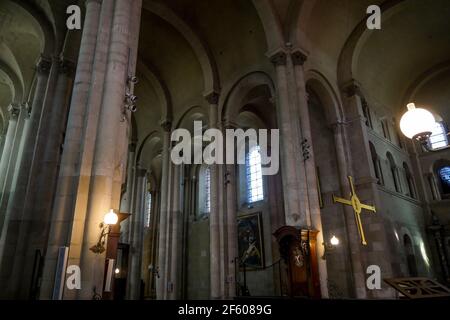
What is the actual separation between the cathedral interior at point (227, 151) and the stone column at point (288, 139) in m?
0.06

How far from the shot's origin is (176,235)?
1515cm

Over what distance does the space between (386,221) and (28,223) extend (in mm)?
13544

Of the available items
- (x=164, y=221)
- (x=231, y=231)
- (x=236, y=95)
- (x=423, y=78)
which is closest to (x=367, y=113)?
(x=423, y=78)

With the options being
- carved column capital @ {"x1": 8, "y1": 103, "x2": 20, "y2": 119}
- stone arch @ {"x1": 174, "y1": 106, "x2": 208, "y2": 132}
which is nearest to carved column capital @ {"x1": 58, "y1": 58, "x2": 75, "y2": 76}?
stone arch @ {"x1": 174, "y1": 106, "x2": 208, "y2": 132}

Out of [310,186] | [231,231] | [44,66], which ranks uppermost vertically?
[44,66]

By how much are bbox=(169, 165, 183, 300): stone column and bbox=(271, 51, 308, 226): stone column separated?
6.76 m

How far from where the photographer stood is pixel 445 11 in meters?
Result: 14.6

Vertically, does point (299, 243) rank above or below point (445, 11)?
below

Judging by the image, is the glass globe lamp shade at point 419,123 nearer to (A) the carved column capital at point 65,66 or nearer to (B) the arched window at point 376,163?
(A) the carved column capital at point 65,66

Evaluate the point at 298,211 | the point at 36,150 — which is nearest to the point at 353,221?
the point at 298,211

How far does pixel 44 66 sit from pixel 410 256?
1750 cm

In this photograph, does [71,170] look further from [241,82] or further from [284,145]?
[241,82]

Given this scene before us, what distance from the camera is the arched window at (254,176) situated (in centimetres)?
1842

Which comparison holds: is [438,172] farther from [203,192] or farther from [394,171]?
[203,192]
